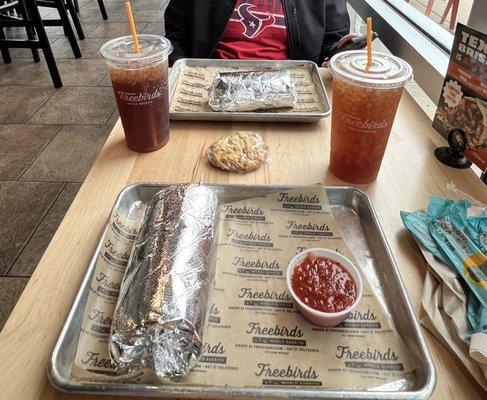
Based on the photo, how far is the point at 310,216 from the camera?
79cm

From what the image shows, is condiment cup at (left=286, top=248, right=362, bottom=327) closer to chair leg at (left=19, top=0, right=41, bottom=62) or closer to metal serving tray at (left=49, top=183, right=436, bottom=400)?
metal serving tray at (left=49, top=183, right=436, bottom=400)

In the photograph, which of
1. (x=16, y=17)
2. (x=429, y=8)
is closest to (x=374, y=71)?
(x=429, y=8)

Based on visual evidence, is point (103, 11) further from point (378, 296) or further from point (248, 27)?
point (378, 296)

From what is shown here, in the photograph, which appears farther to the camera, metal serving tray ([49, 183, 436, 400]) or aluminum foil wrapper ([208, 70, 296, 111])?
aluminum foil wrapper ([208, 70, 296, 111])

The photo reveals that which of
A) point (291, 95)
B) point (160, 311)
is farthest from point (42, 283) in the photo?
point (291, 95)

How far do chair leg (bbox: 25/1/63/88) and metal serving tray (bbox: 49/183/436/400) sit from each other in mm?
2745


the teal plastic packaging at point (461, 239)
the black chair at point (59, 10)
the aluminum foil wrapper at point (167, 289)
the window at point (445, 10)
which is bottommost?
the black chair at point (59, 10)

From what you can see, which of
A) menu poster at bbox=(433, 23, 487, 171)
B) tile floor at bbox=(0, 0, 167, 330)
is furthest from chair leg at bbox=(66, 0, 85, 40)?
menu poster at bbox=(433, 23, 487, 171)

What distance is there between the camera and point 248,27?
161 centimetres

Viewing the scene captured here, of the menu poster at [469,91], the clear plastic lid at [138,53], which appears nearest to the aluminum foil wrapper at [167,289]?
the clear plastic lid at [138,53]

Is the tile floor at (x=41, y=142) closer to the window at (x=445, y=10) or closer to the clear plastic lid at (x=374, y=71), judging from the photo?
the clear plastic lid at (x=374, y=71)

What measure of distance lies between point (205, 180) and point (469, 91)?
2.11 feet

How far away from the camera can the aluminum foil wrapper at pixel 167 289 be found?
1.74 ft

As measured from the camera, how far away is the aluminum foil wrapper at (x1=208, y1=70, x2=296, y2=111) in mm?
1098
